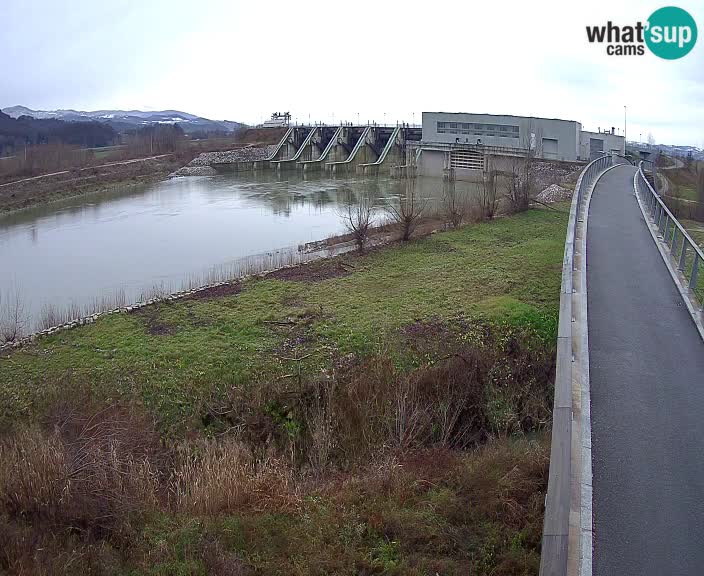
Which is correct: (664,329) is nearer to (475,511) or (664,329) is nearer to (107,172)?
(475,511)

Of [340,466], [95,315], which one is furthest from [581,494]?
[95,315]

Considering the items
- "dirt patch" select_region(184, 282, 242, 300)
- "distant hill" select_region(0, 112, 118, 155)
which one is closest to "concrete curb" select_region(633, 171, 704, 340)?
"dirt patch" select_region(184, 282, 242, 300)

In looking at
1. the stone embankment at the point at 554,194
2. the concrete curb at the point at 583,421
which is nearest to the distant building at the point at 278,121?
the stone embankment at the point at 554,194

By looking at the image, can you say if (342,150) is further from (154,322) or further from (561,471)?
(561,471)

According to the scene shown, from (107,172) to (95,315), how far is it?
40.9 m

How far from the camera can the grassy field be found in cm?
586

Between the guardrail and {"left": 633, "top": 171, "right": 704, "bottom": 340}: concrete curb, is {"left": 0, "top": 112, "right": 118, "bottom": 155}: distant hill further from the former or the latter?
the guardrail

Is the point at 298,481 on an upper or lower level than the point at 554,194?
lower

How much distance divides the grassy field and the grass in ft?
0.18

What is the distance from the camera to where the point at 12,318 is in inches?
597

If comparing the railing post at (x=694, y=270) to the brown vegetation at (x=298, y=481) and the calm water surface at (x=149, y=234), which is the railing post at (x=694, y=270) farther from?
the calm water surface at (x=149, y=234)

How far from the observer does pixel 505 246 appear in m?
19.7

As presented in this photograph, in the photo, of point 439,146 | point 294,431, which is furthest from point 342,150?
point 294,431

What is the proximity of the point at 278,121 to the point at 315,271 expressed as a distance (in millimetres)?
69671
